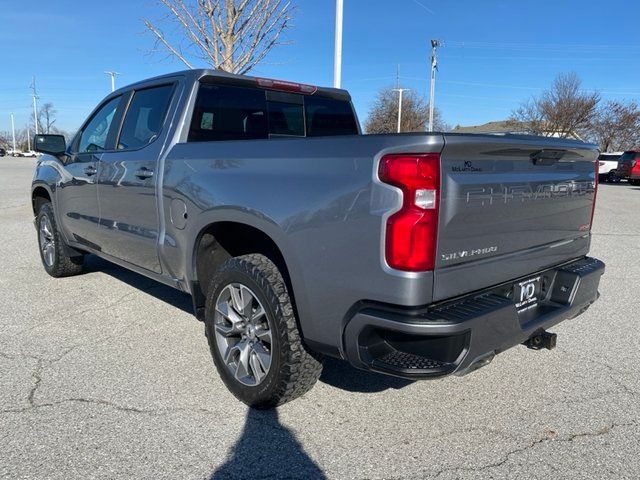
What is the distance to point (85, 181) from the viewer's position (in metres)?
4.69

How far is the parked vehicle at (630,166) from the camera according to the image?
955 inches

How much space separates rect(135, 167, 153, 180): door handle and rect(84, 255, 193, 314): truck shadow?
150cm

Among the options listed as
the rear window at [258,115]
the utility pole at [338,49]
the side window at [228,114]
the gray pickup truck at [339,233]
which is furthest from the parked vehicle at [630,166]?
the side window at [228,114]

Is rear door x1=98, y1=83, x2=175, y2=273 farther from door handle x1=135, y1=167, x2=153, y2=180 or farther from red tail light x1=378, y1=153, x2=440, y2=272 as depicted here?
red tail light x1=378, y1=153, x2=440, y2=272

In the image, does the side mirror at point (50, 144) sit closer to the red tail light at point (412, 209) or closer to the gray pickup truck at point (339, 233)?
the gray pickup truck at point (339, 233)

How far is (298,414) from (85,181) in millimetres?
2996

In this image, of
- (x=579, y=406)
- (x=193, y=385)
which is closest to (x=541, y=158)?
(x=579, y=406)

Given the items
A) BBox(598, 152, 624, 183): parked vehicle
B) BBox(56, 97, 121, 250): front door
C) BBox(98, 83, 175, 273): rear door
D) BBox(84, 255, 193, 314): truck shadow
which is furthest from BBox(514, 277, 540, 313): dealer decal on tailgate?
BBox(598, 152, 624, 183): parked vehicle

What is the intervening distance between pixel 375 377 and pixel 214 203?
1.55 m

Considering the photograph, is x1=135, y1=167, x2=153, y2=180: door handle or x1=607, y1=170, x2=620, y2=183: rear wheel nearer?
x1=135, y1=167, x2=153, y2=180: door handle

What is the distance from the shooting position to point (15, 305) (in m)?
4.90

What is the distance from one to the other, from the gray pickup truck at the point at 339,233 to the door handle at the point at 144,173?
1 cm

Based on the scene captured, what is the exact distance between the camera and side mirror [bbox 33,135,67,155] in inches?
200

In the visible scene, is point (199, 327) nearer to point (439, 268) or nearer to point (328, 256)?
point (328, 256)
